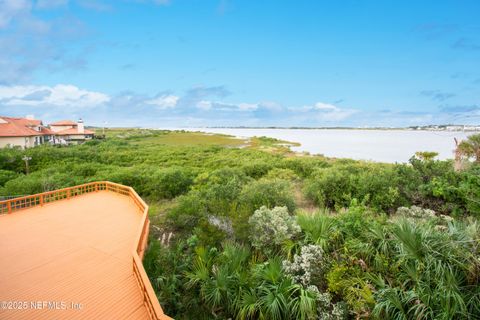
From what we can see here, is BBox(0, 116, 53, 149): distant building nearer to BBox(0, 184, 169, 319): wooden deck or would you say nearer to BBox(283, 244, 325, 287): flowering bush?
BBox(0, 184, 169, 319): wooden deck

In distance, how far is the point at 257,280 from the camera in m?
7.21

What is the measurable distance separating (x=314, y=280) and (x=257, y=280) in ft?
4.97

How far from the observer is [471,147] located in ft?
64.1

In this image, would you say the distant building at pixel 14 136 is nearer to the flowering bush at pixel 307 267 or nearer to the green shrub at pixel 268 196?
the green shrub at pixel 268 196

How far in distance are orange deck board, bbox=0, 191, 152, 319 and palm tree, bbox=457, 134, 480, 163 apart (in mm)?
22873

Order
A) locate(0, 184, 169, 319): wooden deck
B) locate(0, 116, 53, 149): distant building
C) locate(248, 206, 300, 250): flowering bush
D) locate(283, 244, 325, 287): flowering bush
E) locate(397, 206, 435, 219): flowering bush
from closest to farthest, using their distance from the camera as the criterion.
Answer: locate(0, 184, 169, 319): wooden deck → locate(283, 244, 325, 287): flowering bush → locate(248, 206, 300, 250): flowering bush → locate(397, 206, 435, 219): flowering bush → locate(0, 116, 53, 149): distant building

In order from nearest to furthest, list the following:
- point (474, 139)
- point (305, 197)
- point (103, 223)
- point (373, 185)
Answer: point (103, 223) → point (373, 185) → point (305, 197) → point (474, 139)

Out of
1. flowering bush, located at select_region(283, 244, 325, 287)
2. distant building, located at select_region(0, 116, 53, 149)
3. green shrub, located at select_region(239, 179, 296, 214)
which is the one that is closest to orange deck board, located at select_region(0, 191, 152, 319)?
flowering bush, located at select_region(283, 244, 325, 287)

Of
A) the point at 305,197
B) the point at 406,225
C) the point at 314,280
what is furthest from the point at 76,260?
the point at 305,197

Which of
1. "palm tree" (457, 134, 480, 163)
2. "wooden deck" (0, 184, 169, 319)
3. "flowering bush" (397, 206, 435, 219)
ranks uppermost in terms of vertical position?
"palm tree" (457, 134, 480, 163)

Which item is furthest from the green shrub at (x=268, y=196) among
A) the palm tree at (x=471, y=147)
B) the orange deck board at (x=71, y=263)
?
the palm tree at (x=471, y=147)

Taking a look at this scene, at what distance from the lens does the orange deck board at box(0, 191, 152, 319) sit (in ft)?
18.7

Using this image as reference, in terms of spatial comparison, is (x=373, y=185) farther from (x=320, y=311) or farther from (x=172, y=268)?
(x=172, y=268)

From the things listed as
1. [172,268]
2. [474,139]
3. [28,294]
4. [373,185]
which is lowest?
[172,268]
